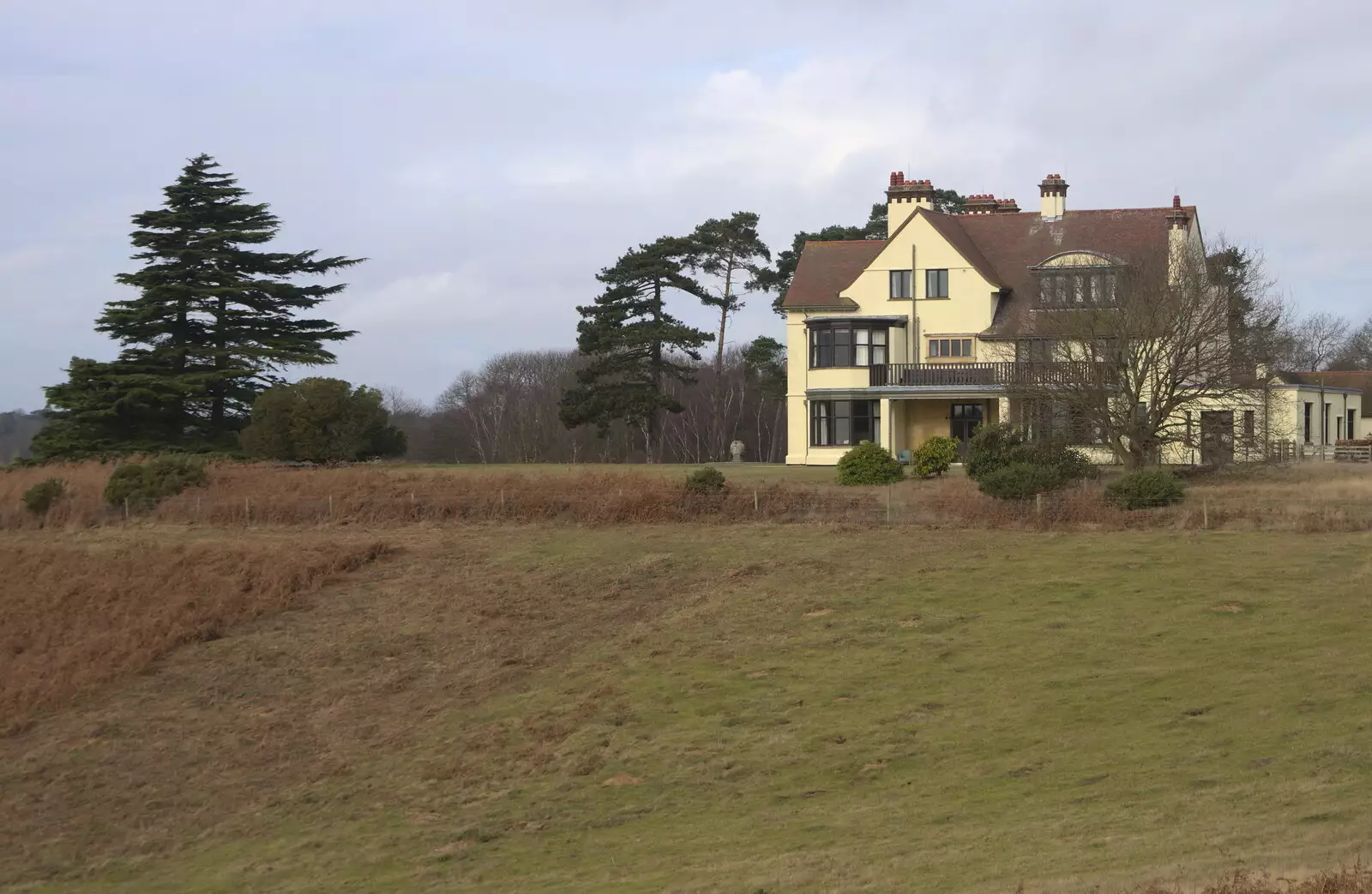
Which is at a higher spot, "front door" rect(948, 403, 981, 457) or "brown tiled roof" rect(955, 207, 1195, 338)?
"brown tiled roof" rect(955, 207, 1195, 338)

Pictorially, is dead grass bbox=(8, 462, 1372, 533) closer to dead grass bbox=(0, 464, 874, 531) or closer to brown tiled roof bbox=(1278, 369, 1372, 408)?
dead grass bbox=(0, 464, 874, 531)

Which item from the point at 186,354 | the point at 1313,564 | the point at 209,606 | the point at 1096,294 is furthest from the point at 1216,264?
the point at 186,354

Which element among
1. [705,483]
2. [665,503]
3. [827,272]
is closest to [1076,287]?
[827,272]

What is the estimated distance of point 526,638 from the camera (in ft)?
74.1

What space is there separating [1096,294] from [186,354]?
34.1 meters

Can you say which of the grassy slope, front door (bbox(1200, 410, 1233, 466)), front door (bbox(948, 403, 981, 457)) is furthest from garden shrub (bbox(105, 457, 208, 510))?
front door (bbox(1200, 410, 1233, 466))

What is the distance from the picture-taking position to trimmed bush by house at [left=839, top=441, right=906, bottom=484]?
36.1 m

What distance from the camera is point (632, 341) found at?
59500 mm

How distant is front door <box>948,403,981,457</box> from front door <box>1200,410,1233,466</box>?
10105 millimetres

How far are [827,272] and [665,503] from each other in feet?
66.7

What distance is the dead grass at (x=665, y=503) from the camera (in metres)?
28.0

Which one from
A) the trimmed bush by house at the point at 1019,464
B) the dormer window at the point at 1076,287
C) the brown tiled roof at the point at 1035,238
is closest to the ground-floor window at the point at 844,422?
the brown tiled roof at the point at 1035,238

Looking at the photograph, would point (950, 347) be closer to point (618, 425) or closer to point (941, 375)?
point (941, 375)

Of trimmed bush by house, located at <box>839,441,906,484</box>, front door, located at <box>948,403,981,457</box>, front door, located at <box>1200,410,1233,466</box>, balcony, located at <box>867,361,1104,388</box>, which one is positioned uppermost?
balcony, located at <box>867,361,1104,388</box>
